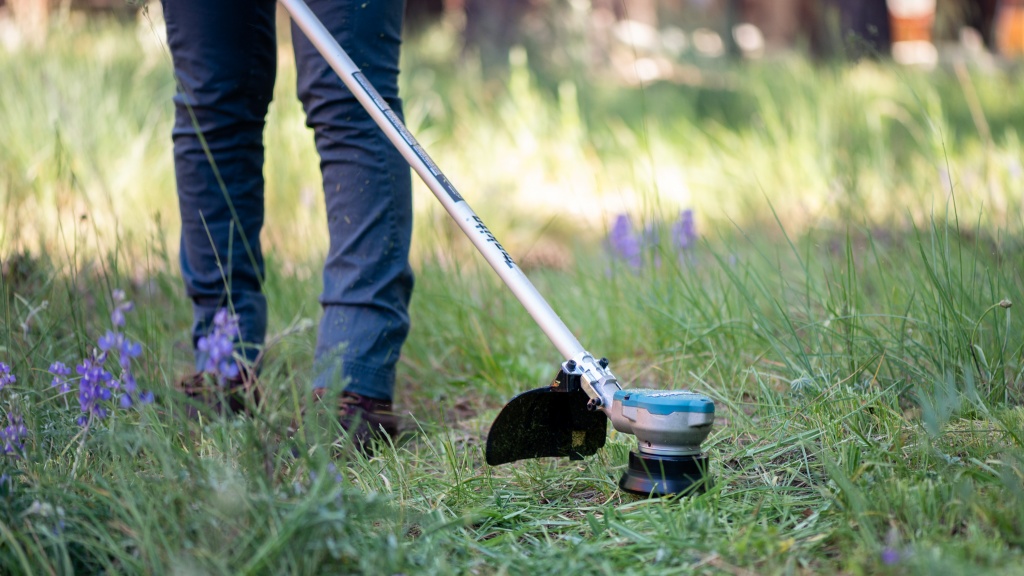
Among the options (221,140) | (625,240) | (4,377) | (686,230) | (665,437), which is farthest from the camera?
(625,240)

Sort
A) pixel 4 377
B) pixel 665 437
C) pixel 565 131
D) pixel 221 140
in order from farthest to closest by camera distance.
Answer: pixel 565 131 < pixel 221 140 < pixel 4 377 < pixel 665 437

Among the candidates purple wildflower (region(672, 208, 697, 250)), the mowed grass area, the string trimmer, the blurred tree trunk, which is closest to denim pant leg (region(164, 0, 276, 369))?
the mowed grass area

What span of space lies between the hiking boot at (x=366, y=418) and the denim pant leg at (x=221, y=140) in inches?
11.9

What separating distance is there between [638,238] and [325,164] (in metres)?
0.99

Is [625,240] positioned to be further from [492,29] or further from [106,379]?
[492,29]

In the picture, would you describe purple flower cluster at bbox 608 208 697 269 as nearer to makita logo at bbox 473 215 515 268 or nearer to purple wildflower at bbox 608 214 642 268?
purple wildflower at bbox 608 214 642 268

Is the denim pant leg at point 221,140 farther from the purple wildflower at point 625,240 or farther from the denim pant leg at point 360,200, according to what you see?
the purple wildflower at point 625,240

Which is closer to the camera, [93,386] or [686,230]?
[93,386]

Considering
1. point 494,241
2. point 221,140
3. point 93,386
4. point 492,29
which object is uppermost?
point 492,29

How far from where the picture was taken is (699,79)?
240 inches

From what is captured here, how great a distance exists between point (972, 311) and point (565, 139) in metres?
3.04

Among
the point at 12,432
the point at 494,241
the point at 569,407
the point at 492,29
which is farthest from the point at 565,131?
the point at 12,432

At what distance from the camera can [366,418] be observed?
5.69 feet

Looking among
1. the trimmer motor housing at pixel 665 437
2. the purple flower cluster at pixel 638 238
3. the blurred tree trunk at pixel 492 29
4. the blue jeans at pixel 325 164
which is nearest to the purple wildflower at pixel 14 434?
the blue jeans at pixel 325 164
